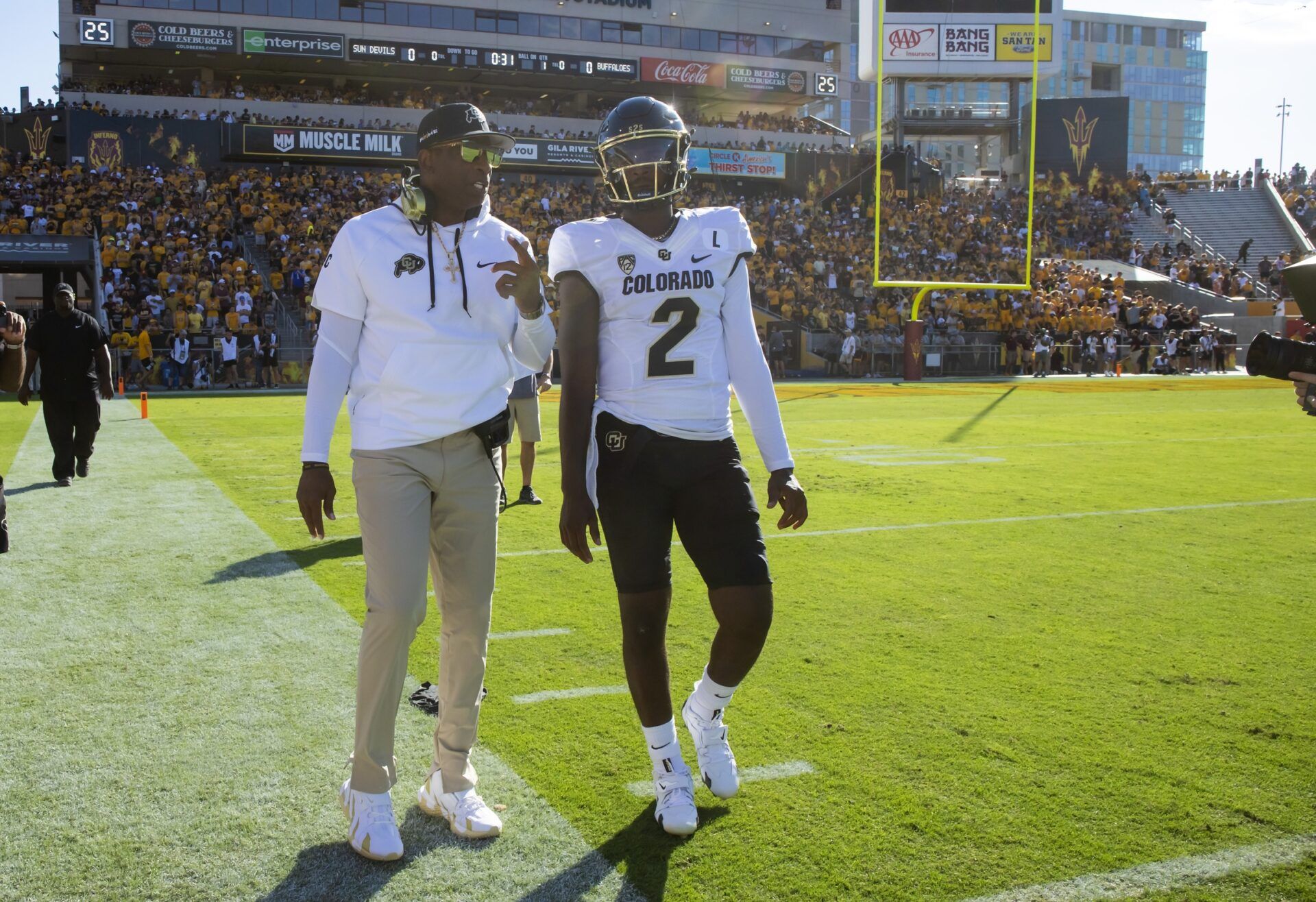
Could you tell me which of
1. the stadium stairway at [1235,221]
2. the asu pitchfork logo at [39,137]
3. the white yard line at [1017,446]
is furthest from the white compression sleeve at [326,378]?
the stadium stairway at [1235,221]

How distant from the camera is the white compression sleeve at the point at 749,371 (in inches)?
125

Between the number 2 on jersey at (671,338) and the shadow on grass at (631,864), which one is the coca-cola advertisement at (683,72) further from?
the shadow on grass at (631,864)

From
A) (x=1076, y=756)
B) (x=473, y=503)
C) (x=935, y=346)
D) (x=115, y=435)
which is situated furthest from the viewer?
(x=935, y=346)

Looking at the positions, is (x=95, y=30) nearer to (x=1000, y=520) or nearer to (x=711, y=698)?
(x=1000, y=520)

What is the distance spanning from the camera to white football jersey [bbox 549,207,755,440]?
304 centimetres

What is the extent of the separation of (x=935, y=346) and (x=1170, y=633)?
25.5 m

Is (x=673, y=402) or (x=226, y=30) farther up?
(x=226, y=30)

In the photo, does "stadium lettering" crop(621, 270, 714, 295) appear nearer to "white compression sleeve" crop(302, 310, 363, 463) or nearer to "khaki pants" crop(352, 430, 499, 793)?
"khaki pants" crop(352, 430, 499, 793)

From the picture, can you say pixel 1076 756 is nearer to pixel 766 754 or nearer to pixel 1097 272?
pixel 766 754

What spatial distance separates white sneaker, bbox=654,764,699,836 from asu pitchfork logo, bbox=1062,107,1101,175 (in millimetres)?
47674

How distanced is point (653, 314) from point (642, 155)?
1.46 ft

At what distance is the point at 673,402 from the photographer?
3.05m

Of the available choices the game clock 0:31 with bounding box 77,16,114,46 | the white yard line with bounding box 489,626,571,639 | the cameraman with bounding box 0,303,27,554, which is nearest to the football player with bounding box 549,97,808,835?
the white yard line with bounding box 489,626,571,639

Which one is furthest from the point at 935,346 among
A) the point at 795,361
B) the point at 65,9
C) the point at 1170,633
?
the point at 65,9
